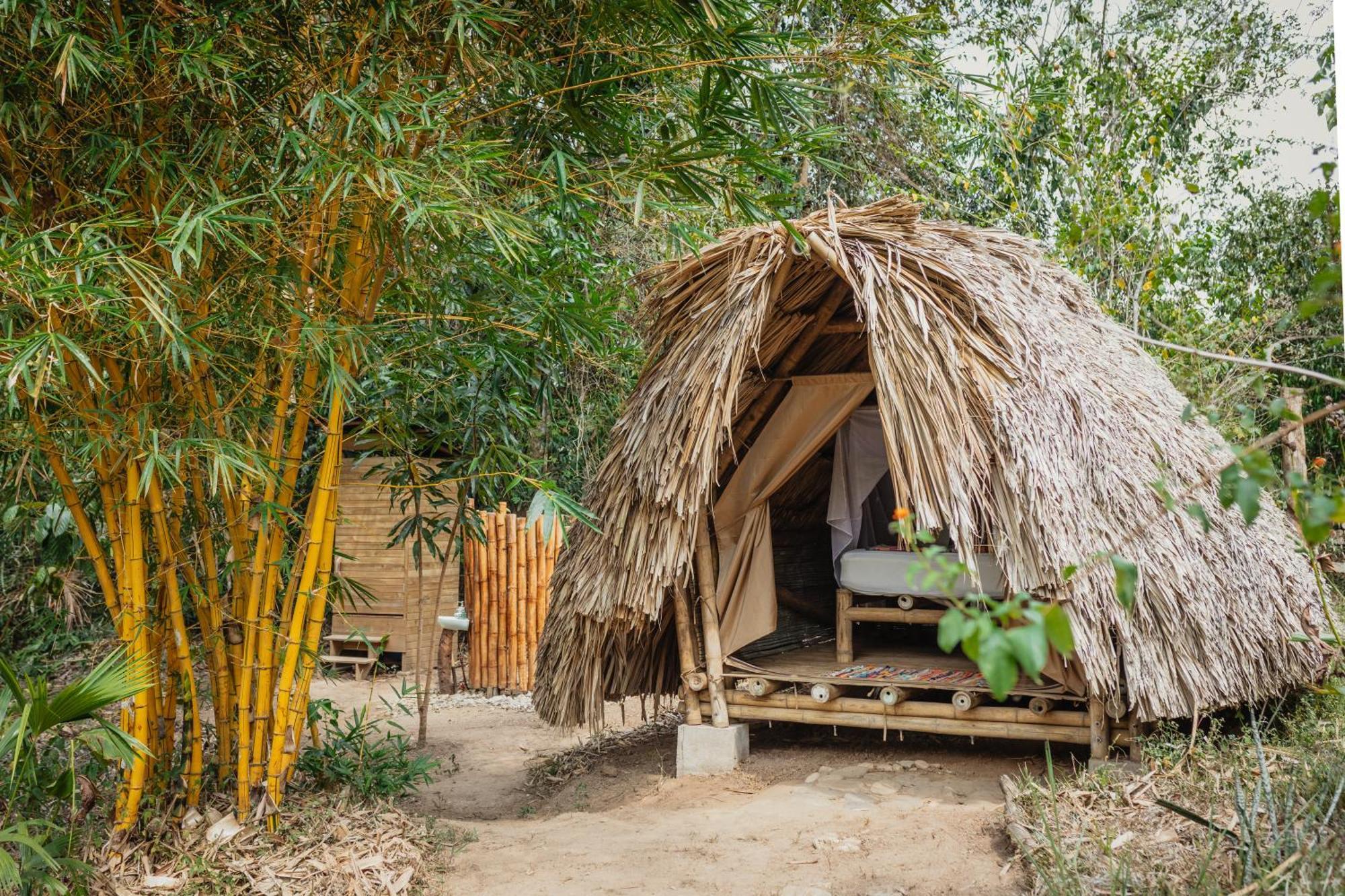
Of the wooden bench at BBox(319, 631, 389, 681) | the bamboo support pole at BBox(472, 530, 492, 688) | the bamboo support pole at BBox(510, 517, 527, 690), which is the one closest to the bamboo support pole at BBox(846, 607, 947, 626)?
the bamboo support pole at BBox(510, 517, 527, 690)

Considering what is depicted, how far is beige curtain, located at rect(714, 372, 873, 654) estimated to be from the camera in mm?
5406

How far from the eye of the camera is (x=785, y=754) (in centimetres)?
535

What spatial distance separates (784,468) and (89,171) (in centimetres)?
340

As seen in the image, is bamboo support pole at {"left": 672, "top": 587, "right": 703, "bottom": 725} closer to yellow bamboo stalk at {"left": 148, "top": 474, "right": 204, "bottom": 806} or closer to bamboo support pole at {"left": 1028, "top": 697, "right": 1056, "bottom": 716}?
bamboo support pole at {"left": 1028, "top": 697, "right": 1056, "bottom": 716}

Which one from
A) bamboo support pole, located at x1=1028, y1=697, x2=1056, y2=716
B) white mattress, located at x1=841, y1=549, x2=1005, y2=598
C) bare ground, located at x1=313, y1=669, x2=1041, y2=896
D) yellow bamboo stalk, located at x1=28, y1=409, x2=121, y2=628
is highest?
yellow bamboo stalk, located at x1=28, y1=409, x2=121, y2=628

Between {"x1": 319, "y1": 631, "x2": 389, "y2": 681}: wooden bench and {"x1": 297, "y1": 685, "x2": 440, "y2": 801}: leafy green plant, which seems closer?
{"x1": 297, "y1": 685, "x2": 440, "y2": 801}: leafy green plant

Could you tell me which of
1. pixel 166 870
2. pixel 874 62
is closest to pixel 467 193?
pixel 874 62

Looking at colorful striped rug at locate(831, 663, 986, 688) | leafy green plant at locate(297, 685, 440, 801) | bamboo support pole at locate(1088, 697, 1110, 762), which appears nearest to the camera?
leafy green plant at locate(297, 685, 440, 801)

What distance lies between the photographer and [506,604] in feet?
26.9

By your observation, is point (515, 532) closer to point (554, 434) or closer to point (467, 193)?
point (554, 434)

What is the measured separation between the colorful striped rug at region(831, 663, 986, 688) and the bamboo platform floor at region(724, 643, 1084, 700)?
16 mm

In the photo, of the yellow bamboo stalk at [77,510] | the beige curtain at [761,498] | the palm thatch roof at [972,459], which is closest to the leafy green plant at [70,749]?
the yellow bamboo stalk at [77,510]

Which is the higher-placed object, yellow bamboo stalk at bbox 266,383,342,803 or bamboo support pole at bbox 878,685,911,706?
yellow bamboo stalk at bbox 266,383,342,803

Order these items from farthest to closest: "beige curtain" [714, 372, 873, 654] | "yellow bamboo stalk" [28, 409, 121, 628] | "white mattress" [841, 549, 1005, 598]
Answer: "white mattress" [841, 549, 1005, 598], "beige curtain" [714, 372, 873, 654], "yellow bamboo stalk" [28, 409, 121, 628]
